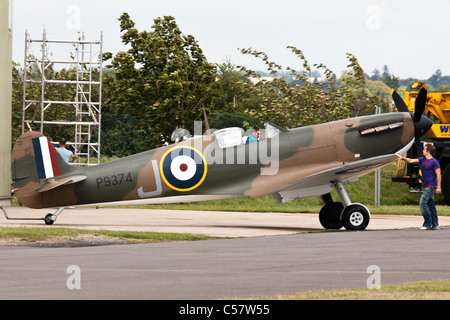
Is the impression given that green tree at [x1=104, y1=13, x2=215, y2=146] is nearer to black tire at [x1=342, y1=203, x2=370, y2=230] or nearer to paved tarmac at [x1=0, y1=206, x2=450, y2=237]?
paved tarmac at [x1=0, y1=206, x2=450, y2=237]

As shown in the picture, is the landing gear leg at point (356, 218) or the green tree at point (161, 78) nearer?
the landing gear leg at point (356, 218)

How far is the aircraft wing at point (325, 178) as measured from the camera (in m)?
19.4

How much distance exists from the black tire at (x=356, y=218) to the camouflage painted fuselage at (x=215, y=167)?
3.03 ft

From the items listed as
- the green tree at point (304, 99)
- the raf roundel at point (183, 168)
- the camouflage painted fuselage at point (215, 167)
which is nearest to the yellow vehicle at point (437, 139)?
Result: the green tree at point (304, 99)

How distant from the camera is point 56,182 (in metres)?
19.2

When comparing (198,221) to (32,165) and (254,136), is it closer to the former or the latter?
(254,136)

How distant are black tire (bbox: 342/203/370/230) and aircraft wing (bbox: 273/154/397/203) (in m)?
0.87

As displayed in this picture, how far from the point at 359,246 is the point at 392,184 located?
667 inches

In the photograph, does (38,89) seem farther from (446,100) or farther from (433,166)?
(433,166)

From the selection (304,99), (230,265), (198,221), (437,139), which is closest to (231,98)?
(304,99)
